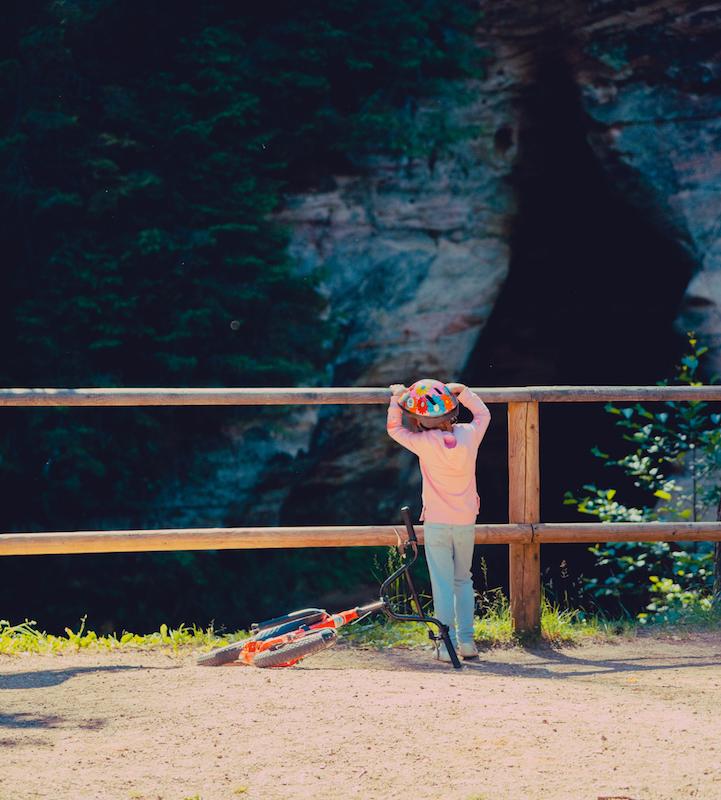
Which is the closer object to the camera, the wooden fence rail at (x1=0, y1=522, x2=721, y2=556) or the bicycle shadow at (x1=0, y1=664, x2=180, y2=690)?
the bicycle shadow at (x1=0, y1=664, x2=180, y2=690)

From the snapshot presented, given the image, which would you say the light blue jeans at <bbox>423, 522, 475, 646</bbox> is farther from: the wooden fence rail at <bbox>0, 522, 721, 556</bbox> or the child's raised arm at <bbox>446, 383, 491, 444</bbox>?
the child's raised arm at <bbox>446, 383, 491, 444</bbox>

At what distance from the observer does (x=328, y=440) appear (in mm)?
11945

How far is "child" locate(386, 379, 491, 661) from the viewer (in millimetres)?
4758

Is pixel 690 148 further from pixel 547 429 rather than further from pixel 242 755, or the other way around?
pixel 242 755

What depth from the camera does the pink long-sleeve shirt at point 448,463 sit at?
476 cm

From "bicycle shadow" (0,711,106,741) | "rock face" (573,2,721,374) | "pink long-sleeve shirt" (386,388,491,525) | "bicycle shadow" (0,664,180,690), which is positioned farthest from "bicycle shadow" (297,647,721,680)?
"rock face" (573,2,721,374)

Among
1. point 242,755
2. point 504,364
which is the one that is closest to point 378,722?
point 242,755

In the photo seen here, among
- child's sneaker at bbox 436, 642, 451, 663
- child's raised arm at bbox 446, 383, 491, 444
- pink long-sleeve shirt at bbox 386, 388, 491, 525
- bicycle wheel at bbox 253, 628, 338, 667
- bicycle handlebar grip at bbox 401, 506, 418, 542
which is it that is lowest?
child's sneaker at bbox 436, 642, 451, 663

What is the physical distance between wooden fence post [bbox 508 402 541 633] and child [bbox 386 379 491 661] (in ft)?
1.66

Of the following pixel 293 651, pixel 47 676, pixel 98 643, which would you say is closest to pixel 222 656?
pixel 293 651

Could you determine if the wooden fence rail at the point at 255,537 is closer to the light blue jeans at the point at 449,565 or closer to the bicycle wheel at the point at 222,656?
the light blue jeans at the point at 449,565

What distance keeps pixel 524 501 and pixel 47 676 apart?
2.29 metres

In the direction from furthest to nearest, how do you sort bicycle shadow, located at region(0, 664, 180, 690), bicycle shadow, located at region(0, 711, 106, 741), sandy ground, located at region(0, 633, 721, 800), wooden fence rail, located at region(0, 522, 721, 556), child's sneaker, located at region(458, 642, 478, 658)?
wooden fence rail, located at region(0, 522, 721, 556), child's sneaker, located at region(458, 642, 478, 658), bicycle shadow, located at region(0, 664, 180, 690), bicycle shadow, located at region(0, 711, 106, 741), sandy ground, located at region(0, 633, 721, 800)

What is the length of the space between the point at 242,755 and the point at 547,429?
11.7m
